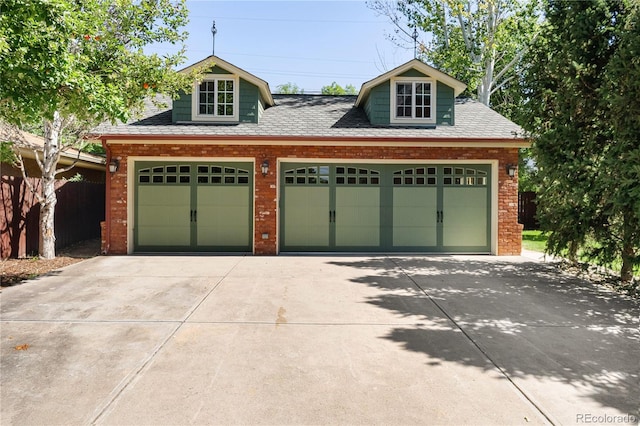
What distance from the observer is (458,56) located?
18.5 metres

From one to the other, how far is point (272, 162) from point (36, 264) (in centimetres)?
573

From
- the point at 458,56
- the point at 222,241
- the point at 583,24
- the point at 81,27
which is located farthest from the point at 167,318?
the point at 458,56

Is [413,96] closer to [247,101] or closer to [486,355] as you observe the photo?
[247,101]

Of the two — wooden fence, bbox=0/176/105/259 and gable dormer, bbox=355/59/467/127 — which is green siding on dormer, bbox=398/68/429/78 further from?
wooden fence, bbox=0/176/105/259

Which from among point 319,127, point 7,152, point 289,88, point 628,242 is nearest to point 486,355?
point 628,242

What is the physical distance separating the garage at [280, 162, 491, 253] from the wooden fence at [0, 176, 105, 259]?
6032 millimetres

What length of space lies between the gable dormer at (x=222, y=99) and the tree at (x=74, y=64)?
198 centimetres

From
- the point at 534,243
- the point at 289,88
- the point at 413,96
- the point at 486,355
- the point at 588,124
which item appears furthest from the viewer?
the point at 289,88

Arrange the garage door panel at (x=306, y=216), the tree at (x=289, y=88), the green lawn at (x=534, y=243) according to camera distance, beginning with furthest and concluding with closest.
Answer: the tree at (x=289, y=88)
the green lawn at (x=534, y=243)
the garage door panel at (x=306, y=216)

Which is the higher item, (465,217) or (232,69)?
(232,69)

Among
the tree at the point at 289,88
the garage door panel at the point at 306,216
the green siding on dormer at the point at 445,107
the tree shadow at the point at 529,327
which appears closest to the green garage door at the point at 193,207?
the garage door panel at the point at 306,216

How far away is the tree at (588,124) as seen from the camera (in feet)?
19.7

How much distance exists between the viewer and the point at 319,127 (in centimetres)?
1073

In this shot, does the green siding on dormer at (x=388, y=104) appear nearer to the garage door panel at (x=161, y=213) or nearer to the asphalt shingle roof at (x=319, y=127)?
the asphalt shingle roof at (x=319, y=127)
